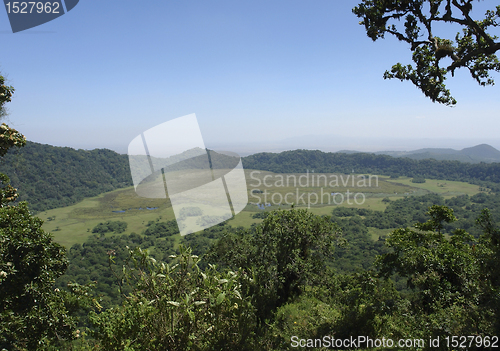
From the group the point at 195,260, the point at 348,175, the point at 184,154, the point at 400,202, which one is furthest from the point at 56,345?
the point at 348,175

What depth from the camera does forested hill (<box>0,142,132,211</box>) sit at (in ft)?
268

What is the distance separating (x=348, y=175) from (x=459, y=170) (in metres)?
56.0

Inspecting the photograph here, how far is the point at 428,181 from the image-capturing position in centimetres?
12825

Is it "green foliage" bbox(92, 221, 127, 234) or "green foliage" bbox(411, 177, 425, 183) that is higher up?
"green foliage" bbox(92, 221, 127, 234)

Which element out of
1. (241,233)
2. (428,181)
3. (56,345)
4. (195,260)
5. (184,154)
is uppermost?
(184,154)

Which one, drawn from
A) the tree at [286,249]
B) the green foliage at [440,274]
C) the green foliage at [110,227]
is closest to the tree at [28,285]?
the tree at [286,249]

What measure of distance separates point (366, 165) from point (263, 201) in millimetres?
96766

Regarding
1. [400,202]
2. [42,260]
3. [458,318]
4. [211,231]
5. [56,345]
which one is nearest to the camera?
[458,318]

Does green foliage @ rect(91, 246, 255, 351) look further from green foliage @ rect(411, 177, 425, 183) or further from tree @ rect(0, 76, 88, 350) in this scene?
green foliage @ rect(411, 177, 425, 183)

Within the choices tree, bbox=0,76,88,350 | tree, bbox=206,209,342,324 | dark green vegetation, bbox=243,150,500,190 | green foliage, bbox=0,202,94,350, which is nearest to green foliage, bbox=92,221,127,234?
tree, bbox=206,209,342,324

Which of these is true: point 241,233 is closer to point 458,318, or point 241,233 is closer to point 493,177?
point 458,318

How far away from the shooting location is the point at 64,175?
94.6m

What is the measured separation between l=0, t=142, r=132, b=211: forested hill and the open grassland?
4816mm

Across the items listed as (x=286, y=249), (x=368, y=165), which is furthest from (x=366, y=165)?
(x=286, y=249)
